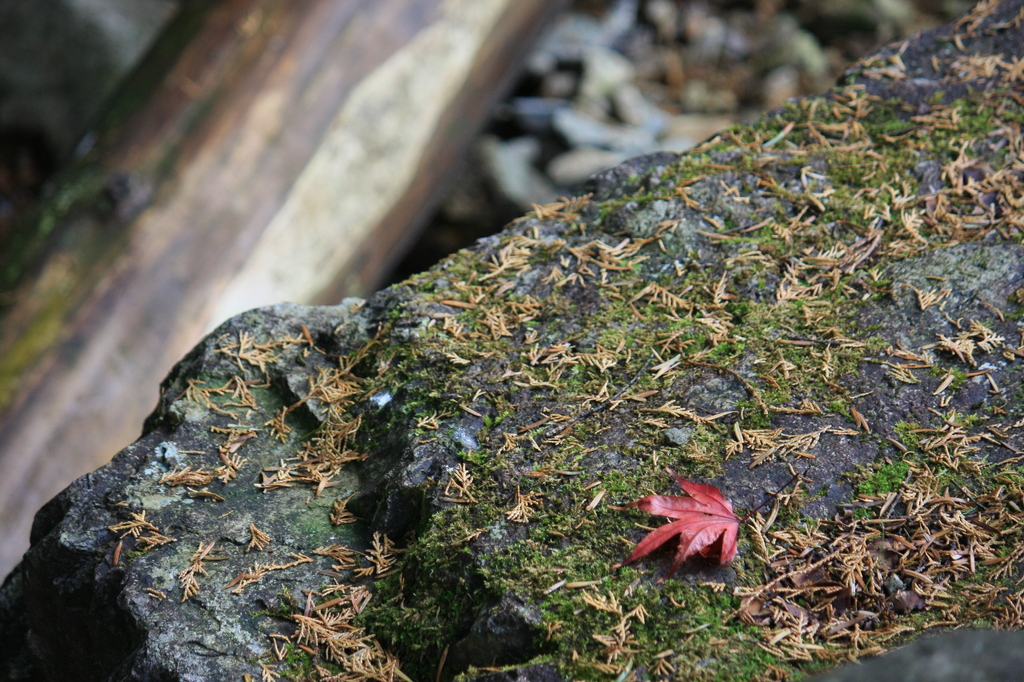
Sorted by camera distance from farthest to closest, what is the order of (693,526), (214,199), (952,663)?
(214,199) < (693,526) < (952,663)

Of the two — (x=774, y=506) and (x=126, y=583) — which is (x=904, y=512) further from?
(x=126, y=583)

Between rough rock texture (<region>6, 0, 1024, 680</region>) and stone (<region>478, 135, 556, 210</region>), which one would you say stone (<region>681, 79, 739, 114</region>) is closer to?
stone (<region>478, 135, 556, 210</region>)

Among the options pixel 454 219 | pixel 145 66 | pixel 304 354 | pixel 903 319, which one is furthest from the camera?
pixel 454 219

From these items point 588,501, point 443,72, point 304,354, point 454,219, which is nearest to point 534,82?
point 454,219

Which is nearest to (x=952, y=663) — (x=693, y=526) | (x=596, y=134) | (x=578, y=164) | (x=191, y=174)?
(x=693, y=526)

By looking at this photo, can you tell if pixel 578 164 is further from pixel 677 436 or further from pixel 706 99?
pixel 677 436

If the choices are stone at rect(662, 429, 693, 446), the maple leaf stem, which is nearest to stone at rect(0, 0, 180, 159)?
stone at rect(662, 429, 693, 446)
